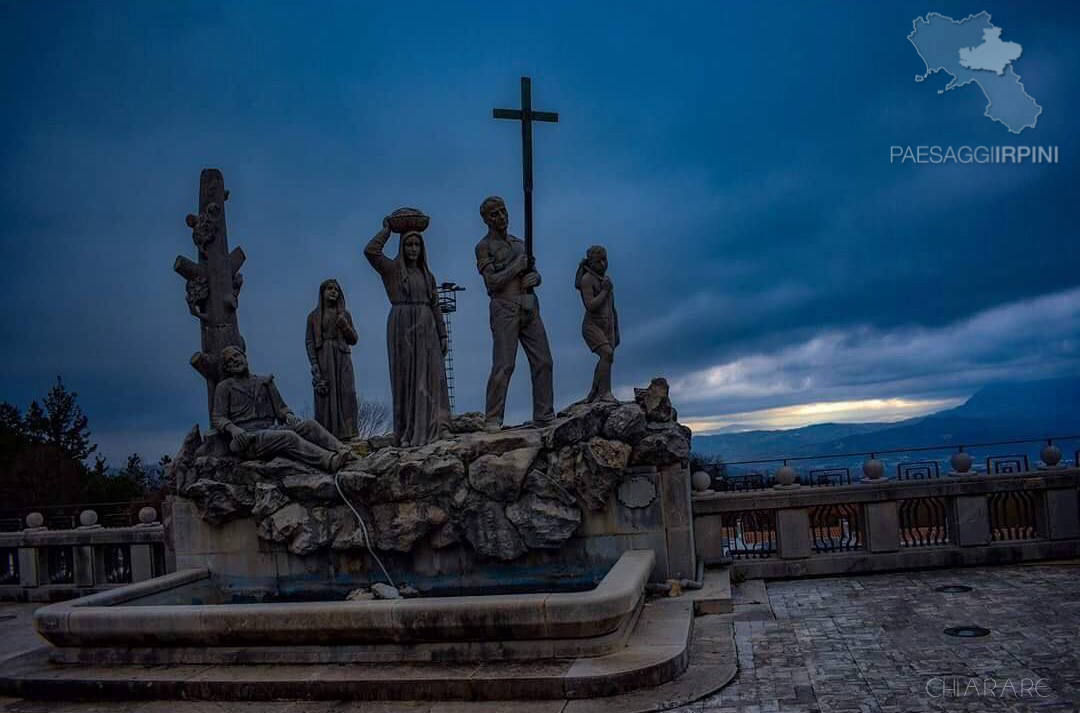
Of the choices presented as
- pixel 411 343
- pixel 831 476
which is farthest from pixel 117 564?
pixel 831 476

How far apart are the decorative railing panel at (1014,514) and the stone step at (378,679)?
6.89 meters

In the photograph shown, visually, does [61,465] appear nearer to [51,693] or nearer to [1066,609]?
[51,693]

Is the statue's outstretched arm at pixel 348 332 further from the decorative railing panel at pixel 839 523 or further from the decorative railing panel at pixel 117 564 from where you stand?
the decorative railing panel at pixel 839 523

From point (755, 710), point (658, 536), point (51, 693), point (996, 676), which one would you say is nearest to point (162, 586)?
point (51, 693)

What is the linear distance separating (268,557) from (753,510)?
22.4 feet

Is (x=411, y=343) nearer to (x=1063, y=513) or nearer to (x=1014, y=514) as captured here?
(x=1014, y=514)

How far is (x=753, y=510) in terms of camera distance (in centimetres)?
1326

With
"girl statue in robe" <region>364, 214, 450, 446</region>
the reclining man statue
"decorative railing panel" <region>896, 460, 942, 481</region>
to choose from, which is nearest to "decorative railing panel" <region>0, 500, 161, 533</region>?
the reclining man statue

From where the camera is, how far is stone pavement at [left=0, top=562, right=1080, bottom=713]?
23.9 ft

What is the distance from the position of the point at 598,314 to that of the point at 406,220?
9.87 ft

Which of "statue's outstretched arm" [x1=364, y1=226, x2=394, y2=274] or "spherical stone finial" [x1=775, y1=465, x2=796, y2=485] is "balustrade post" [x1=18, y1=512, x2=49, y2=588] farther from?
"spherical stone finial" [x1=775, y1=465, x2=796, y2=485]

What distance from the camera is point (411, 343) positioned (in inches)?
503

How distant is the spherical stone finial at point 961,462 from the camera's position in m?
13.6

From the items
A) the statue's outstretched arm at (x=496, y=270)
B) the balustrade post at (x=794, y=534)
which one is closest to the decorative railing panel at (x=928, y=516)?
the balustrade post at (x=794, y=534)
